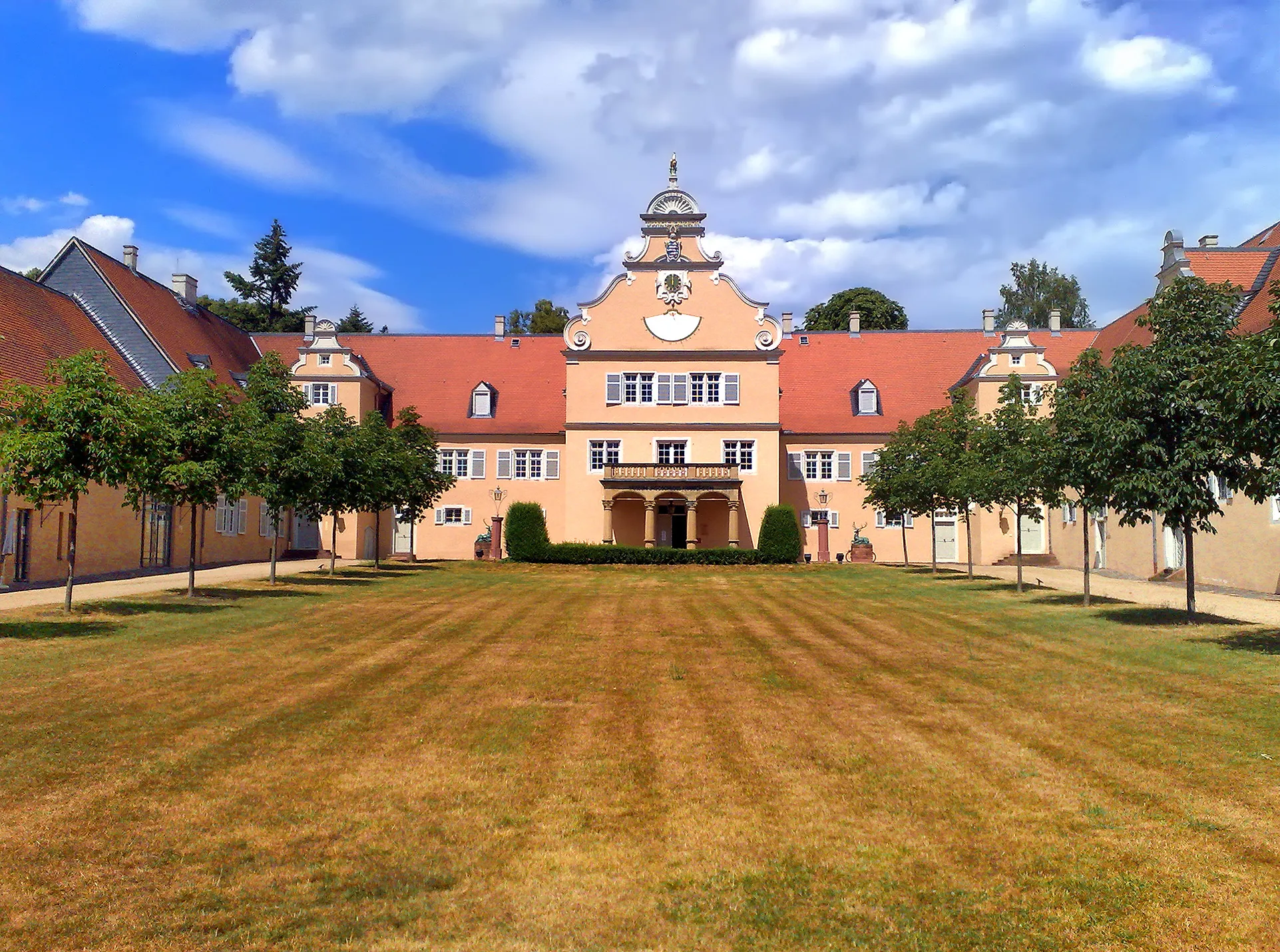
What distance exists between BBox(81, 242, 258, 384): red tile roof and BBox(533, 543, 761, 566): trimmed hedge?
16.4 metres

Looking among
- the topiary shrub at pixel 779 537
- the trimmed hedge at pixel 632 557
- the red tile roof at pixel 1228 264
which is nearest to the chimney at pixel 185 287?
the trimmed hedge at pixel 632 557

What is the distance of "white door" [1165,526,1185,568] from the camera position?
33.9 meters

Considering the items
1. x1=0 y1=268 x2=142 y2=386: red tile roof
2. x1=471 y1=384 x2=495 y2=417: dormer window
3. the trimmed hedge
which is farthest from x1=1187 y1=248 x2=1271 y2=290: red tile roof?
x1=0 y1=268 x2=142 y2=386: red tile roof

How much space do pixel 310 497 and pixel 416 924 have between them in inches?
1022

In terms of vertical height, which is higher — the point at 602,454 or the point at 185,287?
the point at 185,287

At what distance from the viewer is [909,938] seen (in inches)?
220

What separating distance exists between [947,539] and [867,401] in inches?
325

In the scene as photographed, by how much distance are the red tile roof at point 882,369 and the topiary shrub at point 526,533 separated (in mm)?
15576

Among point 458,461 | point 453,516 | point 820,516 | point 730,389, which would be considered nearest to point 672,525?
point 730,389

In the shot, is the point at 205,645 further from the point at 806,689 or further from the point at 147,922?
the point at 147,922

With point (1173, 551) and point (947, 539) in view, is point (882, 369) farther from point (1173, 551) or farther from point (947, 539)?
point (1173, 551)

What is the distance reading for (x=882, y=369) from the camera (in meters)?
55.4

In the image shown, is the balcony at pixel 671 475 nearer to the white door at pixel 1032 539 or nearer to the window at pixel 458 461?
the window at pixel 458 461

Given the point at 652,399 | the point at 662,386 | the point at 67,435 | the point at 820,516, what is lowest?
the point at 820,516
